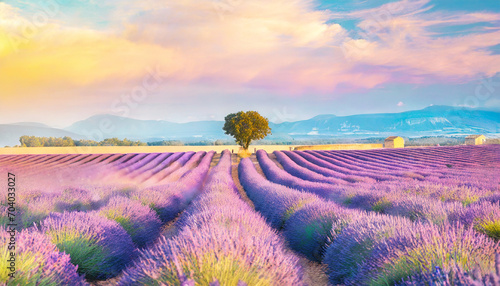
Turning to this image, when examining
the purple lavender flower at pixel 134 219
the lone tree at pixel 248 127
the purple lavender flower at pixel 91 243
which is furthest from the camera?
the lone tree at pixel 248 127

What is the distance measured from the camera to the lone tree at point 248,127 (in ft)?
107

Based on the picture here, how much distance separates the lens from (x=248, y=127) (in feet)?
108

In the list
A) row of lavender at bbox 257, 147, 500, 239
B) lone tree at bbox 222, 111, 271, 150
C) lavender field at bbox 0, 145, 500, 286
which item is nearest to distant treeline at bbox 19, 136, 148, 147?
lone tree at bbox 222, 111, 271, 150

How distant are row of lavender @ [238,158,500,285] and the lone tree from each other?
27323 millimetres

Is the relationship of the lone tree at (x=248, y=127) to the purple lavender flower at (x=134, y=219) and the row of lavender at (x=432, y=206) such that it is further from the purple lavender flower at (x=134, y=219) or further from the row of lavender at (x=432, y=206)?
the purple lavender flower at (x=134, y=219)

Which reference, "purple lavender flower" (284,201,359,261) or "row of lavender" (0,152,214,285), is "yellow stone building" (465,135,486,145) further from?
"row of lavender" (0,152,214,285)

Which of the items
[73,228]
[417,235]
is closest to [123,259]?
[73,228]

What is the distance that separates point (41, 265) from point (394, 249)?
272 cm

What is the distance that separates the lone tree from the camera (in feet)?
107

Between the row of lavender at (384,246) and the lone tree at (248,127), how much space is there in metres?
27.3

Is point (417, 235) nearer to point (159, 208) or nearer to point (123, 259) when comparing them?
point (123, 259)

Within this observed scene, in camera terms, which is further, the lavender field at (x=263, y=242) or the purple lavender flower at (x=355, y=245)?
the purple lavender flower at (x=355, y=245)

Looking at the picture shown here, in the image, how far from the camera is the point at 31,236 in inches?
115

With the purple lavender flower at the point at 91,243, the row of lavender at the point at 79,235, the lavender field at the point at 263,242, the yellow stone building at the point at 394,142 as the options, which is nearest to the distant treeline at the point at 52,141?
the row of lavender at the point at 79,235
